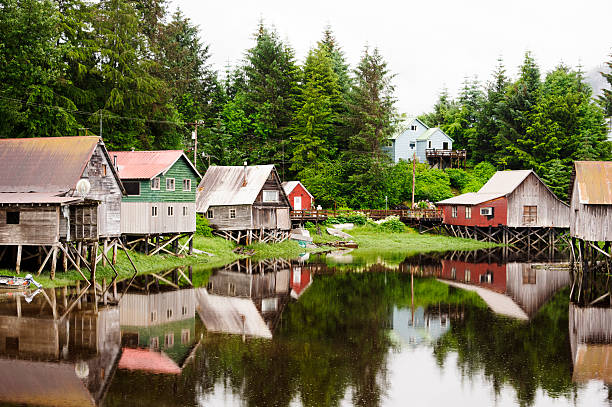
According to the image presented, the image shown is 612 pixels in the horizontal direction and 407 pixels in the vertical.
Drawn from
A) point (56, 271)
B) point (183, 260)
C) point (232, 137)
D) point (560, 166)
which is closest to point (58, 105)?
point (183, 260)

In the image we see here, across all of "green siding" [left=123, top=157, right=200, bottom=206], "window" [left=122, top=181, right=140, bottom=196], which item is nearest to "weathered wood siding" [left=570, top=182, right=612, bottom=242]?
"green siding" [left=123, top=157, right=200, bottom=206]

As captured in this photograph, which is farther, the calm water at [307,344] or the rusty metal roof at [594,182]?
the rusty metal roof at [594,182]

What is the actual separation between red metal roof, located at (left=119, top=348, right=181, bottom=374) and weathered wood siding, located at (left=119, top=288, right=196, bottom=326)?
3.82 m

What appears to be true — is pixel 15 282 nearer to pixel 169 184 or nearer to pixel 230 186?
pixel 169 184

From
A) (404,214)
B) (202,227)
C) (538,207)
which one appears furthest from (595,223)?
(404,214)

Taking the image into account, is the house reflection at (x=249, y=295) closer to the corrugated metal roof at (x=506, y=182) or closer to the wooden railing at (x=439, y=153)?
the corrugated metal roof at (x=506, y=182)

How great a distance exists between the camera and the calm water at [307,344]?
15.7 m

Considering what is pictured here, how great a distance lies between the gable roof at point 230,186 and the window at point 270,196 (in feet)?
3.38

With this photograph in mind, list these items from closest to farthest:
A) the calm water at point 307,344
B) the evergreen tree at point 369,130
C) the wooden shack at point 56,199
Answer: the calm water at point 307,344 → the wooden shack at point 56,199 → the evergreen tree at point 369,130

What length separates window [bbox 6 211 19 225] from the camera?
29.7 meters

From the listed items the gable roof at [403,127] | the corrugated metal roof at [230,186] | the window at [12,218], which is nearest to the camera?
the window at [12,218]

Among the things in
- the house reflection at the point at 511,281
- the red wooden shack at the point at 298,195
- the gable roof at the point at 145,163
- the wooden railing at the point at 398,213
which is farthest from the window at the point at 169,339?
the red wooden shack at the point at 298,195

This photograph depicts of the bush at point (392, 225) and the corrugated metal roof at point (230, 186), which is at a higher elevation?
the corrugated metal roof at point (230, 186)

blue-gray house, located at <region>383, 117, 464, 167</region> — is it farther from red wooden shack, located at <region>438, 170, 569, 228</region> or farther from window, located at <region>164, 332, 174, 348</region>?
window, located at <region>164, 332, 174, 348</region>
